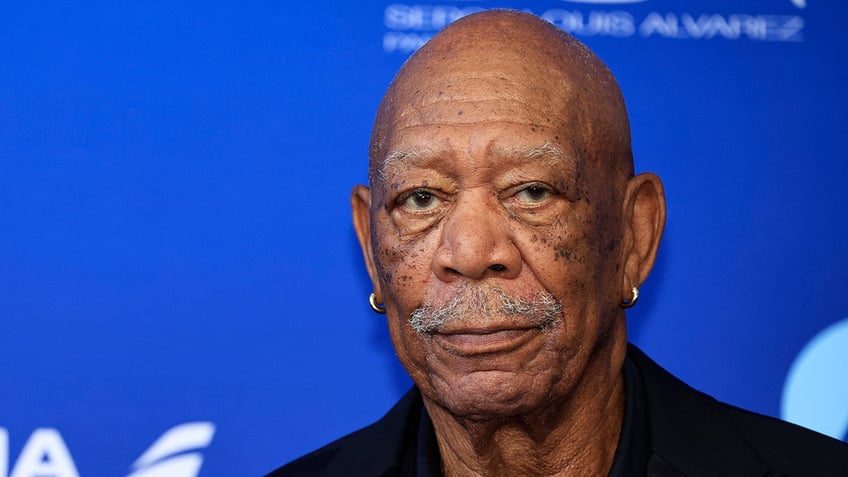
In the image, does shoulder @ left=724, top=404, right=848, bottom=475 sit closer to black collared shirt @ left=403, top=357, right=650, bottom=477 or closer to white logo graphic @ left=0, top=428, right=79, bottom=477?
black collared shirt @ left=403, top=357, right=650, bottom=477

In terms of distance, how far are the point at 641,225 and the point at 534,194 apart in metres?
0.32

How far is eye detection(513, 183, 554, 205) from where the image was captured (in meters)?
2.26

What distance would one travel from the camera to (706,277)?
3.00m

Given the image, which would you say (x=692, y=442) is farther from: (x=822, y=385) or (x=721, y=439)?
(x=822, y=385)

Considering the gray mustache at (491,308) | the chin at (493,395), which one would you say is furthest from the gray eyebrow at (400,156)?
the chin at (493,395)

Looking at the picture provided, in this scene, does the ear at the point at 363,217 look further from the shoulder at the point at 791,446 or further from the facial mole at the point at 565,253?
the shoulder at the point at 791,446

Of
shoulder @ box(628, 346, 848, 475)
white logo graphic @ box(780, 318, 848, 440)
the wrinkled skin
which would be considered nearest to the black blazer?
shoulder @ box(628, 346, 848, 475)

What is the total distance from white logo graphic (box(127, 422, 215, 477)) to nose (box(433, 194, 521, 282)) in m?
0.92

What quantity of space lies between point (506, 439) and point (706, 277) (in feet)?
2.79

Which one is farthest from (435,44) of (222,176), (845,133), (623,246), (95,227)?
(845,133)

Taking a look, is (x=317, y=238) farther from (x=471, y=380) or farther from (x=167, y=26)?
(x=471, y=380)

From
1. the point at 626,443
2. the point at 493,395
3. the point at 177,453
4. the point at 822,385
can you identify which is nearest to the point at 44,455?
the point at 177,453

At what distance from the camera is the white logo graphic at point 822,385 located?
2.98 meters

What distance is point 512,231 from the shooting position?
88.1 inches
